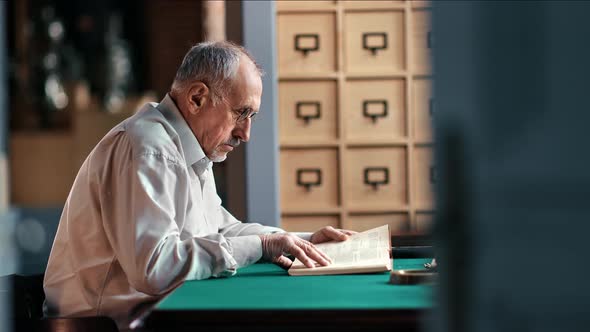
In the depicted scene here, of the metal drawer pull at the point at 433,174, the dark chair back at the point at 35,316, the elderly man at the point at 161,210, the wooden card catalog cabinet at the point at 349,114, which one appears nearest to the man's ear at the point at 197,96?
the elderly man at the point at 161,210

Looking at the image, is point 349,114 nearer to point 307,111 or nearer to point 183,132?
point 307,111

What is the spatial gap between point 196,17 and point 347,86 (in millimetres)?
4715

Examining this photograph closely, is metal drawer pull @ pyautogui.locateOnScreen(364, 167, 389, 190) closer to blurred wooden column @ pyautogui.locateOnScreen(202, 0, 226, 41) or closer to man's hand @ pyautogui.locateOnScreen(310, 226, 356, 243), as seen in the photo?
blurred wooden column @ pyautogui.locateOnScreen(202, 0, 226, 41)

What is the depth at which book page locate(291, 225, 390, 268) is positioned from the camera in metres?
1.89

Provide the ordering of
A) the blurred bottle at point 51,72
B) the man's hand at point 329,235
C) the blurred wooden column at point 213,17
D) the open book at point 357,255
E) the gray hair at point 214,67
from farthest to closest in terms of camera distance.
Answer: the blurred bottle at point 51,72
the blurred wooden column at point 213,17
the man's hand at point 329,235
the gray hair at point 214,67
the open book at point 357,255

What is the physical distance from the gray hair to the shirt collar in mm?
54

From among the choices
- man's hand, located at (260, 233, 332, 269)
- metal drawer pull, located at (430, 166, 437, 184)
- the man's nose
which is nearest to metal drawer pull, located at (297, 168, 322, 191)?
the man's nose

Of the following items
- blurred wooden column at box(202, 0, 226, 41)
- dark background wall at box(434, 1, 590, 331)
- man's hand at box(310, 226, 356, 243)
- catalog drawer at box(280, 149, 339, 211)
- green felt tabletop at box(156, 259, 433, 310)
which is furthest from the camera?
blurred wooden column at box(202, 0, 226, 41)

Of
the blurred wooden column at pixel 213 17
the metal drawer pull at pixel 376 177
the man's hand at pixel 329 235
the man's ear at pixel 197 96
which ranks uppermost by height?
the blurred wooden column at pixel 213 17

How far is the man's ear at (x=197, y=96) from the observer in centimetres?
207

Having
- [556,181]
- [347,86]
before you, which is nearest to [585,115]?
[556,181]

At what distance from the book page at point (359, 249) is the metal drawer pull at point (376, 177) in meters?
2.01

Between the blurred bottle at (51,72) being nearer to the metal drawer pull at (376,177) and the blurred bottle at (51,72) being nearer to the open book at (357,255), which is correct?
the metal drawer pull at (376,177)

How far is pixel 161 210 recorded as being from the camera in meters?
1.74
